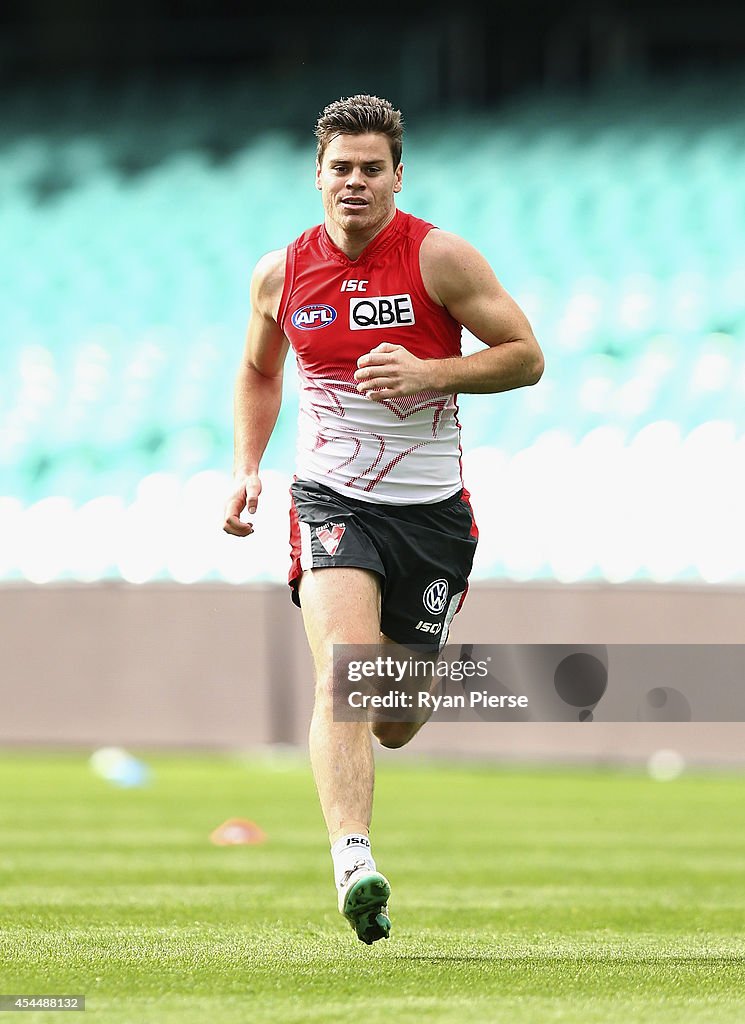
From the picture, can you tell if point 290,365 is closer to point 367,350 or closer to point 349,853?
point 367,350

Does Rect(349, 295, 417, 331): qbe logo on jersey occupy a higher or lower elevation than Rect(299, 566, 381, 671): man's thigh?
higher

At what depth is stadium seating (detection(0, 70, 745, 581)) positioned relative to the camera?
13.3 meters

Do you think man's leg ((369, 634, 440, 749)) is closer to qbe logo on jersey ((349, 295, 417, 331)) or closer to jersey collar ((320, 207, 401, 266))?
qbe logo on jersey ((349, 295, 417, 331))

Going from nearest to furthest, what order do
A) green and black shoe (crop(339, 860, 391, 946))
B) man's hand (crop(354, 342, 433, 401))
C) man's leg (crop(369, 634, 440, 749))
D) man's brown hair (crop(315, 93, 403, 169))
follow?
green and black shoe (crop(339, 860, 391, 946)), man's hand (crop(354, 342, 433, 401)), man's brown hair (crop(315, 93, 403, 169)), man's leg (crop(369, 634, 440, 749))

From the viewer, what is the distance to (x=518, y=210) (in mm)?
15023

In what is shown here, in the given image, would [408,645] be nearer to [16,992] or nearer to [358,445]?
[358,445]

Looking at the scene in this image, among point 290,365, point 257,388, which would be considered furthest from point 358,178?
point 290,365

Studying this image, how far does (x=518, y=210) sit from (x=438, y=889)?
9820 mm

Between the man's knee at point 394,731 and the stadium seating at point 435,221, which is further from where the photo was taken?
the stadium seating at point 435,221

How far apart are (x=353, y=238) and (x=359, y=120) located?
1.07 feet

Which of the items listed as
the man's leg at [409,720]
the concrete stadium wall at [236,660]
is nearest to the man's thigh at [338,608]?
the man's leg at [409,720]

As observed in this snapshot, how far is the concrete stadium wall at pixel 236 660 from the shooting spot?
11367 mm

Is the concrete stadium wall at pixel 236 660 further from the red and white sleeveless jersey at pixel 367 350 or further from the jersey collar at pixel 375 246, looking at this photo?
the jersey collar at pixel 375 246

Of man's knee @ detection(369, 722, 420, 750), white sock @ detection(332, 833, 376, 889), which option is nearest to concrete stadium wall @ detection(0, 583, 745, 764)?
man's knee @ detection(369, 722, 420, 750)
